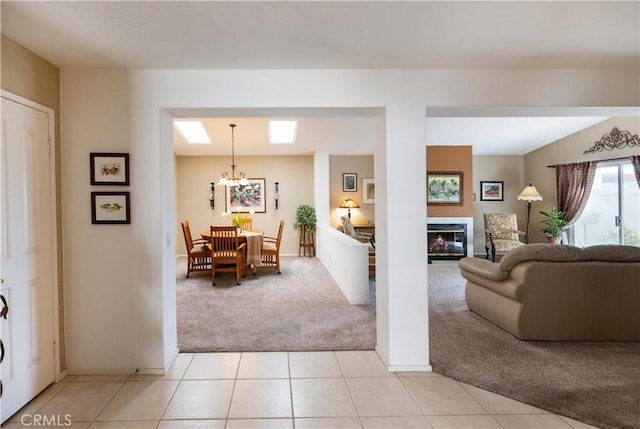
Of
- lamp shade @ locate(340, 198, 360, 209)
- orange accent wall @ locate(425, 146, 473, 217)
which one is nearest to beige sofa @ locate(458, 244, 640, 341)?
orange accent wall @ locate(425, 146, 473, 217)

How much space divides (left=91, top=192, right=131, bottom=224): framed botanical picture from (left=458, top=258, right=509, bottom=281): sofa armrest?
11.1 feet

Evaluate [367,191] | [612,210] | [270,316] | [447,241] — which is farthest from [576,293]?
[367,191]

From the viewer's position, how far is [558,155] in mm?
7410

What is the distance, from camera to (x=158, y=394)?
236 cm

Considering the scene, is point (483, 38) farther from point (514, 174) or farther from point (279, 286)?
point (514, 174)

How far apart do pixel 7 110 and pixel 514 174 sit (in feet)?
30.5

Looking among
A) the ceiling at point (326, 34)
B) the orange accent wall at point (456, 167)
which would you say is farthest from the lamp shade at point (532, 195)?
the ceiling at point (326, 34)

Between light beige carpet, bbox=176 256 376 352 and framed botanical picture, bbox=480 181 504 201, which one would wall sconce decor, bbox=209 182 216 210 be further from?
framed botanical picture, bbox=480 181 504 201

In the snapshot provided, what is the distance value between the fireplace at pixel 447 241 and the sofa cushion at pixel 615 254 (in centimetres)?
431

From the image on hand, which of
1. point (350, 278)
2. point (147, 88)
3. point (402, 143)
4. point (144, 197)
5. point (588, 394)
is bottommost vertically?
point (588, 394)

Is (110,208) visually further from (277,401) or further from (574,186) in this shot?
(574,186)

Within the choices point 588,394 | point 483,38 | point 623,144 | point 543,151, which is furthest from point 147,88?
point 543,151

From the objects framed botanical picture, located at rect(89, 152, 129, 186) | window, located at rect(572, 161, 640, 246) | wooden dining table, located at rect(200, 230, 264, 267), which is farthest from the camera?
window, located at rect(572, 161, 640, 246)

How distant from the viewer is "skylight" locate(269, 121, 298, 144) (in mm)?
6477
